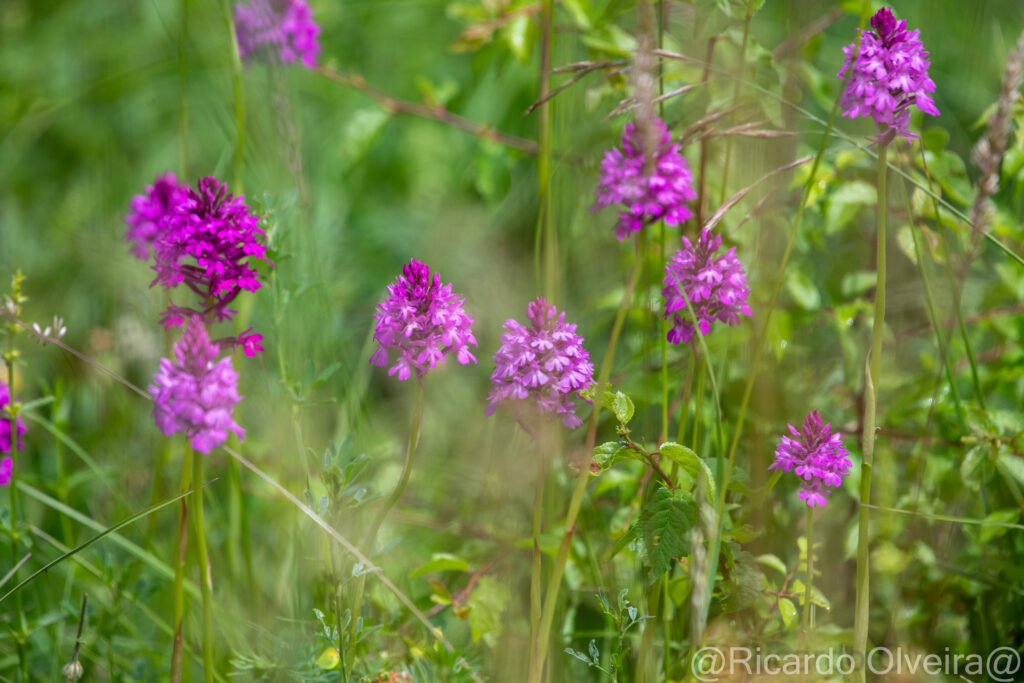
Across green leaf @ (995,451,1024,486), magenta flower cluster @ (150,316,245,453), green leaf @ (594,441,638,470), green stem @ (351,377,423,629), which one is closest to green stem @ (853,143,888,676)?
green leaf @ (594,441,638,470)

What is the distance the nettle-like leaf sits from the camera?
0.99 metres

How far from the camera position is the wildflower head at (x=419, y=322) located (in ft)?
3.21

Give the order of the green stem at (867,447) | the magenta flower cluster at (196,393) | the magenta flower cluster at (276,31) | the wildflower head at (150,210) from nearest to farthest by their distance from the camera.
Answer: the magenta flower cluster at (196,393) < the green stem at (867,447) < the wildflower head at (150,210) < the magenta flower cluster at (276,31)

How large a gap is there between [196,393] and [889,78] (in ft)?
2.68

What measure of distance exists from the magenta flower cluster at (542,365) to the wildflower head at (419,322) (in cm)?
Result: 5

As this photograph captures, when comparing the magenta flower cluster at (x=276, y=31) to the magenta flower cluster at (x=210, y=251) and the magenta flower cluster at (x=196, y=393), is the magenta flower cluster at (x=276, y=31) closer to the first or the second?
the magenta flower cluster at (x=210, y=251)

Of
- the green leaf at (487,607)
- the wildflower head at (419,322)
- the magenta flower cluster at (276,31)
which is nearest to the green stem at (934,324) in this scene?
the wildflower head at (419,322)

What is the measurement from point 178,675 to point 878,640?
1.03 m

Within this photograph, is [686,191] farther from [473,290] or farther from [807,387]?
[473,290]

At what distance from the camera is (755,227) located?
151 centimetres

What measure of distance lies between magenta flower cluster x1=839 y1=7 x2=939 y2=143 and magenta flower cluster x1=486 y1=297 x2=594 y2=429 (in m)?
0.41

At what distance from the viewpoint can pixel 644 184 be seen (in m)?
1.03

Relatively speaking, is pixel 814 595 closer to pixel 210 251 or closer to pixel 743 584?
pixel 743 584

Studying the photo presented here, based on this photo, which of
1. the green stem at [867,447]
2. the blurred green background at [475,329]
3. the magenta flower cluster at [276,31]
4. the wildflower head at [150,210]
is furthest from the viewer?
the magenta flower cluster at [276,31]
